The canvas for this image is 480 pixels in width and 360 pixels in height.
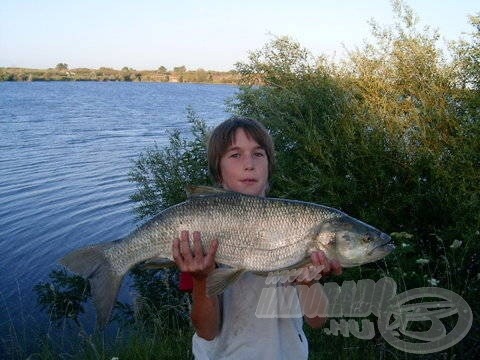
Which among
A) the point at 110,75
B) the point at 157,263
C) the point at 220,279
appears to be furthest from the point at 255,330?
the point at 110,75

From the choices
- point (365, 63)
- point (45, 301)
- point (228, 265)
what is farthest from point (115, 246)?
point (365, 63)

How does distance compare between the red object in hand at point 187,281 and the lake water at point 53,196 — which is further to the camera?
the lake water at point 53,196

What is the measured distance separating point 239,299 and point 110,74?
148144 millimetres

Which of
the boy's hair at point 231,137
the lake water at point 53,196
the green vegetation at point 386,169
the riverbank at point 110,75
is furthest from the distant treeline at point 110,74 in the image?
the boy's hair at point 231,137

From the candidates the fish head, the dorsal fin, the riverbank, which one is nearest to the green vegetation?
the fish head

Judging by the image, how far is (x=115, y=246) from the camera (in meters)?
2.88

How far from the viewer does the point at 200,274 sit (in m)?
2.72

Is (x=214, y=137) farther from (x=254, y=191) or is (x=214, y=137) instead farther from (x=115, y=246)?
(x=115, y=246)

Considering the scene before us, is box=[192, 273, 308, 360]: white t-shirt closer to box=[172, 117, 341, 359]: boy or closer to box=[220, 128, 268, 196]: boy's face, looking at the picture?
box=[172, 117, 341, 359]: boy

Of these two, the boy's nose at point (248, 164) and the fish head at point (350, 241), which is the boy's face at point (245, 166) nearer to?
the boy's nose at point (248, 164)

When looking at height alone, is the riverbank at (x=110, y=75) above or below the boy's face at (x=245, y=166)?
below

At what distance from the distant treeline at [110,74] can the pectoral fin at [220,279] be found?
109243 mm

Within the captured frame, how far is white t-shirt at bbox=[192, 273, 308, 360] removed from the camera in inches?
99.1

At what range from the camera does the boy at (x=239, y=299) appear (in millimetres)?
2535
